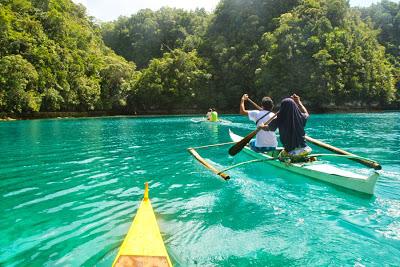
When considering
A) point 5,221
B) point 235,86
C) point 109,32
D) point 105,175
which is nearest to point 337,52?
point 235,86

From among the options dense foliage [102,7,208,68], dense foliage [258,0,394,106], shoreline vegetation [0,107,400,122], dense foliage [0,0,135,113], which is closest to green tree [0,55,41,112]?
dense foliage [0,0,135,113]

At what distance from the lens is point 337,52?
Result: 164 ft

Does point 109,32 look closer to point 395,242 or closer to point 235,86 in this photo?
point 235,86

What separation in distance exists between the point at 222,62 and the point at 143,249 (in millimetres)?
60449

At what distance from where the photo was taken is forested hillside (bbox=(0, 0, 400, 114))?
48625 mm

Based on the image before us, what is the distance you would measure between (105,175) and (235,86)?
51.3m

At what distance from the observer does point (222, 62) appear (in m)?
62.3

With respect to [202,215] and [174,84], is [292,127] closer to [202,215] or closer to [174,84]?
[202,215]

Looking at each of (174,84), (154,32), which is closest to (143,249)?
(174,84)

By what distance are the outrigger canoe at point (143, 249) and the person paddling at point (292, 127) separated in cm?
543

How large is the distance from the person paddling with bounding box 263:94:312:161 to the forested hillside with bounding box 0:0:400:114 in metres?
41.8

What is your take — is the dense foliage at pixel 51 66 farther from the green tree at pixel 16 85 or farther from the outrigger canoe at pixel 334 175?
the outrigger canoe at pixel 334 175

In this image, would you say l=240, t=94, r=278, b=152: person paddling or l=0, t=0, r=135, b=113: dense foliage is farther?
l=0, t=0, r=135, b=113: dense foliage

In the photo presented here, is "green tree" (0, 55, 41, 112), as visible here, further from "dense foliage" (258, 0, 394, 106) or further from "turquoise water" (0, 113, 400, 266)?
"turquoise water" (0, 113, 400, 266)
